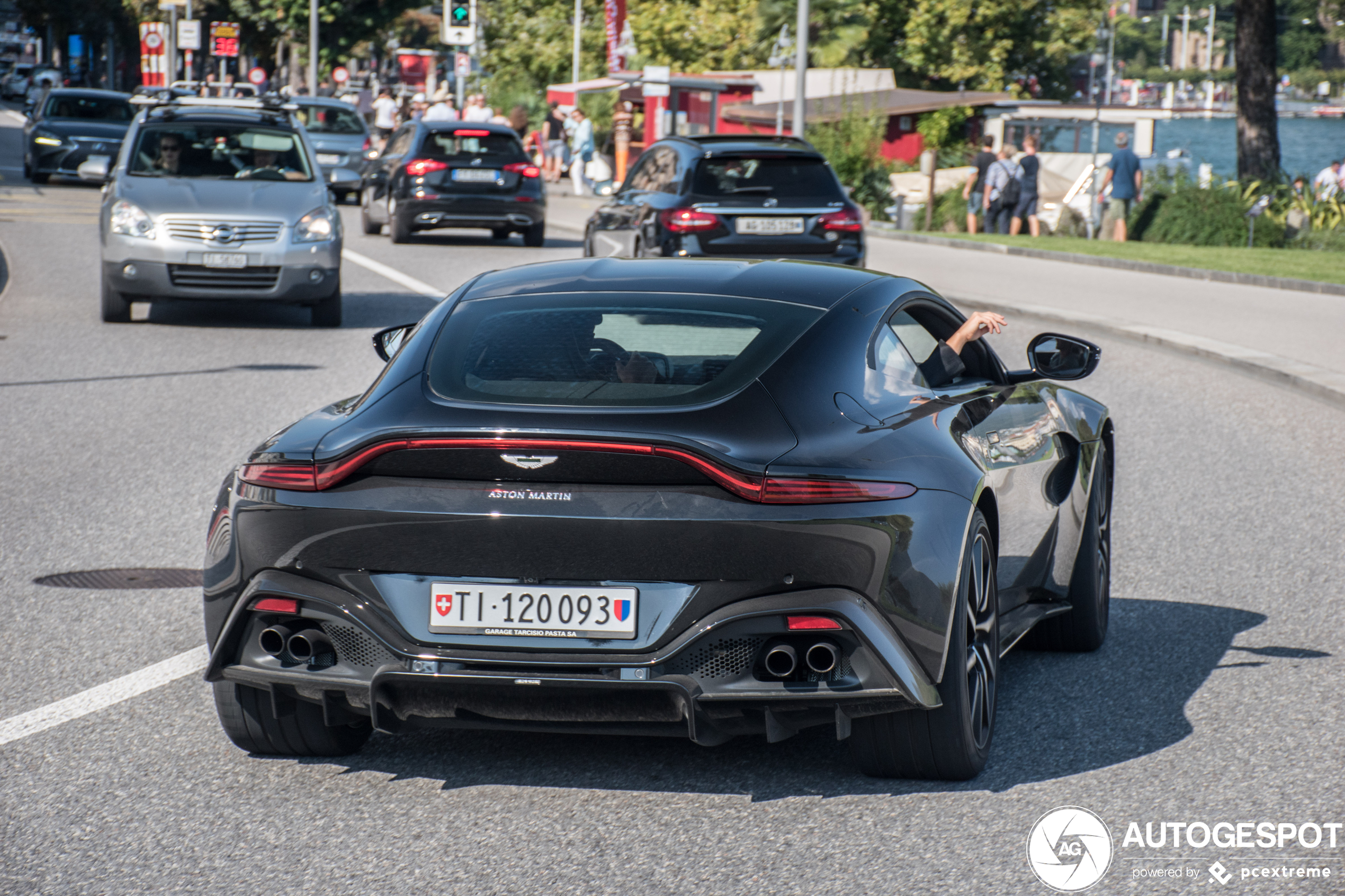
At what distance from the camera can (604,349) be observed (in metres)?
4.57

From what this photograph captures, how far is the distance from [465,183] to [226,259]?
10.4 meters

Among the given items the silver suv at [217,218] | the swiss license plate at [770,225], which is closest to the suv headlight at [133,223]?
the silver suv at [217,218]

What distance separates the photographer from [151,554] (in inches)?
279

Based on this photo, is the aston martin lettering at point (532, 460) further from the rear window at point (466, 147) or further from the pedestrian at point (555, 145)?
the pedestrian at point (555, 145)

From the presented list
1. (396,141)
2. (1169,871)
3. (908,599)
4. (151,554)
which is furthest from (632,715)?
(396,141)

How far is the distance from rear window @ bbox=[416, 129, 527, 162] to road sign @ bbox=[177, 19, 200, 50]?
3826 cm

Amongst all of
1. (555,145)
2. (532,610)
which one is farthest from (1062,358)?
(555,145)

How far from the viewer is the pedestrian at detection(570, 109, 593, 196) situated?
39719 millimetres

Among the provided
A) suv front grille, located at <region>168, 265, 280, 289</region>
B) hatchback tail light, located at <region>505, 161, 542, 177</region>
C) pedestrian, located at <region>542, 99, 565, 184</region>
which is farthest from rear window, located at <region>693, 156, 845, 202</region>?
pedestrian, located at <region>542, 99, 565, 184</region>

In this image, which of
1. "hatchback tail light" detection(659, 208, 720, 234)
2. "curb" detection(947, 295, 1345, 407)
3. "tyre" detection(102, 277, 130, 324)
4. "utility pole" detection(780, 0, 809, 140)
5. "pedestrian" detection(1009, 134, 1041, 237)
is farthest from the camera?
"pedestrian" detection(1009, 134, 1041, 237)

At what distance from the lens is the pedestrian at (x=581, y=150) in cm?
3972

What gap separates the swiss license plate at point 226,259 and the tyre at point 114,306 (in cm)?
84

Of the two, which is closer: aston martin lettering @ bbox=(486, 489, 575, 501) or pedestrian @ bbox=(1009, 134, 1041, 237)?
aston martin lettering @ bbox=(486, 489, 575, 501)

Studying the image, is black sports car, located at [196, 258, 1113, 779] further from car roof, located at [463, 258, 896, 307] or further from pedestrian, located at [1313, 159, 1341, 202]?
pedestrian, located at [1313, 159, 1341, 202]
